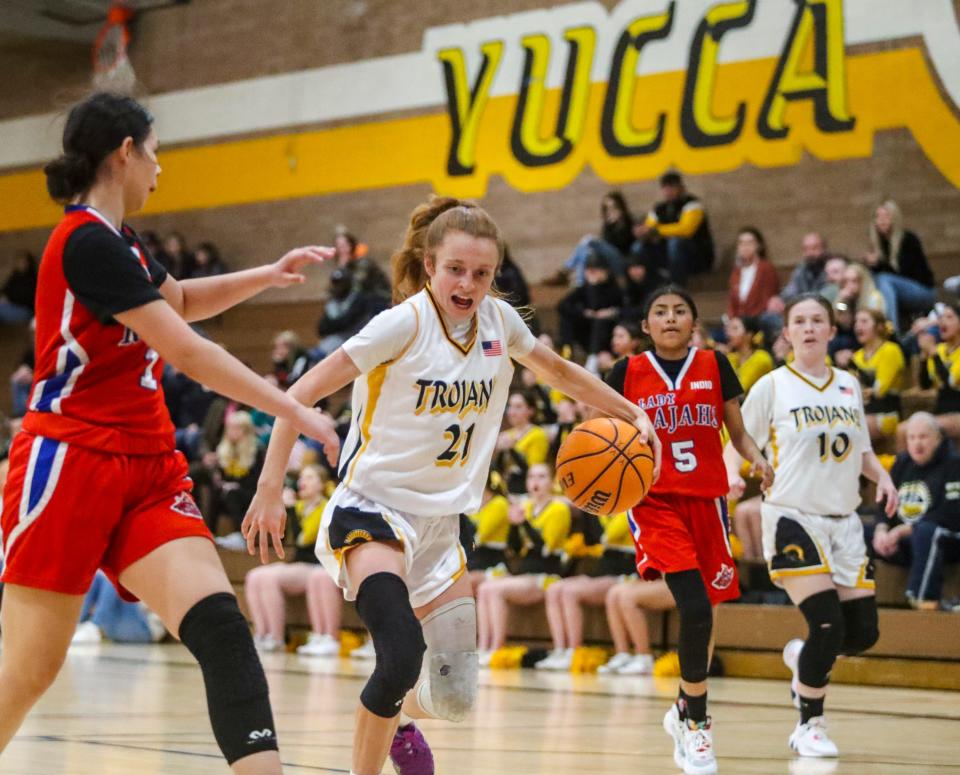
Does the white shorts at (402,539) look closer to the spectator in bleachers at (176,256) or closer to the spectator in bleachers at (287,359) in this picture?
the spectator in bleachers at (287,359)

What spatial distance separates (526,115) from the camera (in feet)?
Result: 56.0

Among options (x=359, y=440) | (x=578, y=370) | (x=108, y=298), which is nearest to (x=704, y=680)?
(x=578, y=370)

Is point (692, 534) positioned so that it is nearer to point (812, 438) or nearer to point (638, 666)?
point (812, 438)

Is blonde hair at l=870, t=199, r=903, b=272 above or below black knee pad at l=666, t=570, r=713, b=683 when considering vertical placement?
above

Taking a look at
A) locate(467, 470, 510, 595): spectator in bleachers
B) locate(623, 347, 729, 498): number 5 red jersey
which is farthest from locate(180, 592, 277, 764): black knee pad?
locate(467, 470, 510, 595): spectator in bleachers

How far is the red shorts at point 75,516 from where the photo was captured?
131 inches

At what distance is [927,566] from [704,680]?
3.95 m

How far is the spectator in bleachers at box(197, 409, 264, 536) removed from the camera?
13.7 m

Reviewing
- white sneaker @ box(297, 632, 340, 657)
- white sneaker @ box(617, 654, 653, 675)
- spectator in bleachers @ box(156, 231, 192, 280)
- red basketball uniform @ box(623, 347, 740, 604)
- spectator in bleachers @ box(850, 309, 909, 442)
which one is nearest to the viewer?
red basketball uniform @ box(623, 347, 740, 604)

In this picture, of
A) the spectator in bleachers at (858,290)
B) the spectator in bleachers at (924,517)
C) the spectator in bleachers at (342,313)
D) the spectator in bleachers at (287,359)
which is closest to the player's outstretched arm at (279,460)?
the spectator in bleachers at (924,517)

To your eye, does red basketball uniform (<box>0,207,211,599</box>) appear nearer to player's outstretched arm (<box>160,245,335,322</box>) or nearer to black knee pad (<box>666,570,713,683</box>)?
player's outstretched arm (<box>160,245,335,322</box>)

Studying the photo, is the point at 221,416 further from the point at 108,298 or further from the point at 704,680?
the point at 108,298

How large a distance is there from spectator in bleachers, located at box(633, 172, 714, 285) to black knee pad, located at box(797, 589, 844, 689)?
804 cm

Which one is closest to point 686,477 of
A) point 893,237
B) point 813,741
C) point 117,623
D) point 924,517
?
point 813,741
